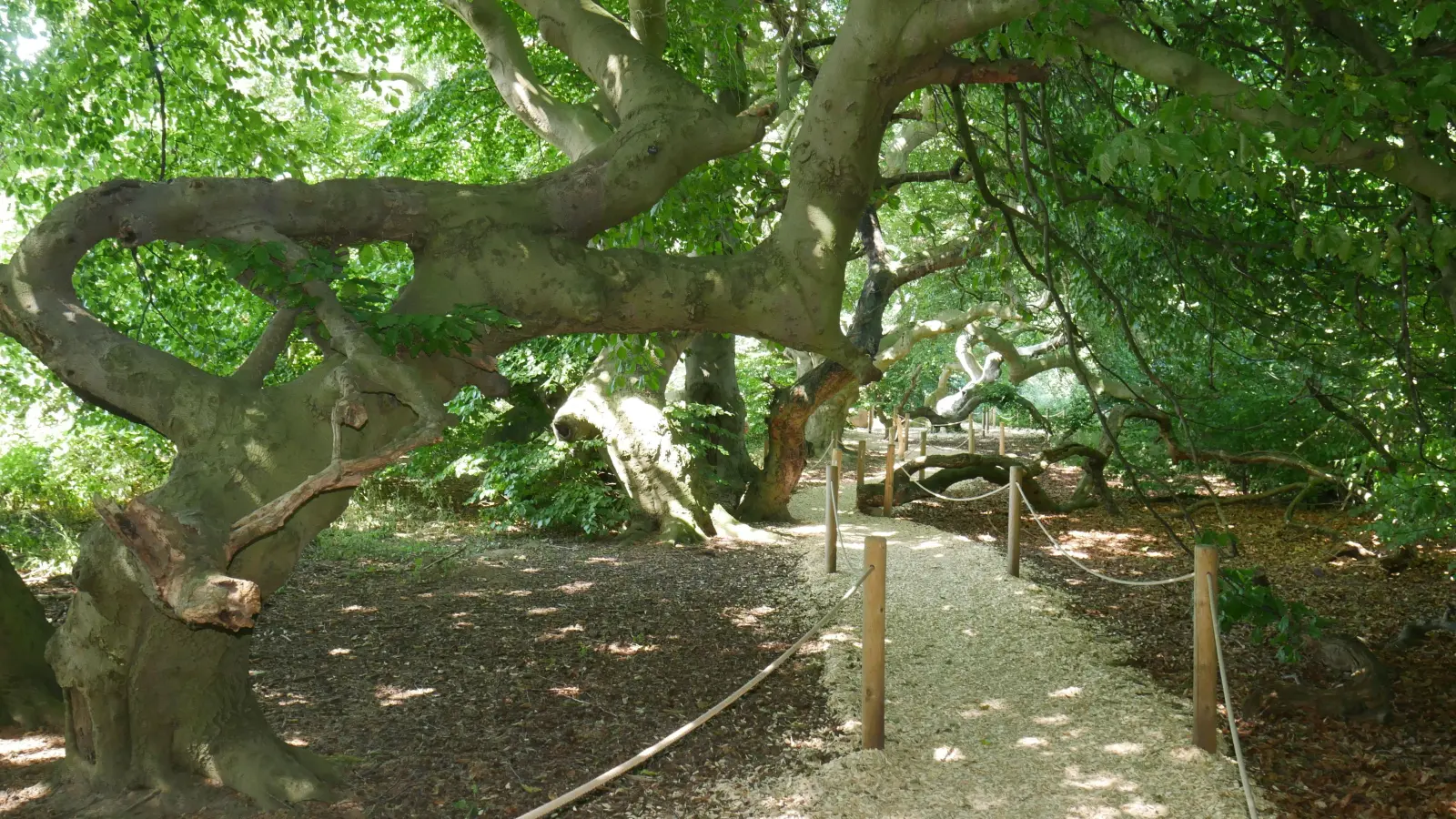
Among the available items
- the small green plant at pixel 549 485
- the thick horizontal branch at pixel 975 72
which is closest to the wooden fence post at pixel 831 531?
the small green plant at pixel 549 485

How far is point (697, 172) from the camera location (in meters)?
7.25

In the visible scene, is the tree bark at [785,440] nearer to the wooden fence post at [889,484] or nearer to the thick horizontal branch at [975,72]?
the wooden fence post at [889,484]

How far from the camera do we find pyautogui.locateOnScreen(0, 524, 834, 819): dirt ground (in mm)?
4316

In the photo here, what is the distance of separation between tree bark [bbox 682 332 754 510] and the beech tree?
405 centimetres

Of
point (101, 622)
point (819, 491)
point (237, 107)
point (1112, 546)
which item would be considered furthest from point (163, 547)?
point (819, 491)

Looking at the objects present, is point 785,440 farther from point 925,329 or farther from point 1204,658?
point 1204,658

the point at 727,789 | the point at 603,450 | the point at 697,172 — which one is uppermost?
the point at 697,172

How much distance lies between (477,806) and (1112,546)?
8196mm

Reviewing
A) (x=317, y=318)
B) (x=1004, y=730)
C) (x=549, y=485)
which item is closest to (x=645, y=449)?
(x=549, y=485)

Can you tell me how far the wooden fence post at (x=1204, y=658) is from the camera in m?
4.75

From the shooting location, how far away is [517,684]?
562 cm

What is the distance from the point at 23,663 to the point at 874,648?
4011mm

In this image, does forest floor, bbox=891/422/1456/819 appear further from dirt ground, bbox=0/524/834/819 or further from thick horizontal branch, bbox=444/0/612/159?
thick horizontal branch, bbox=444/0/612/159

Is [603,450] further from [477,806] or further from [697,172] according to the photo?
[477,806]
